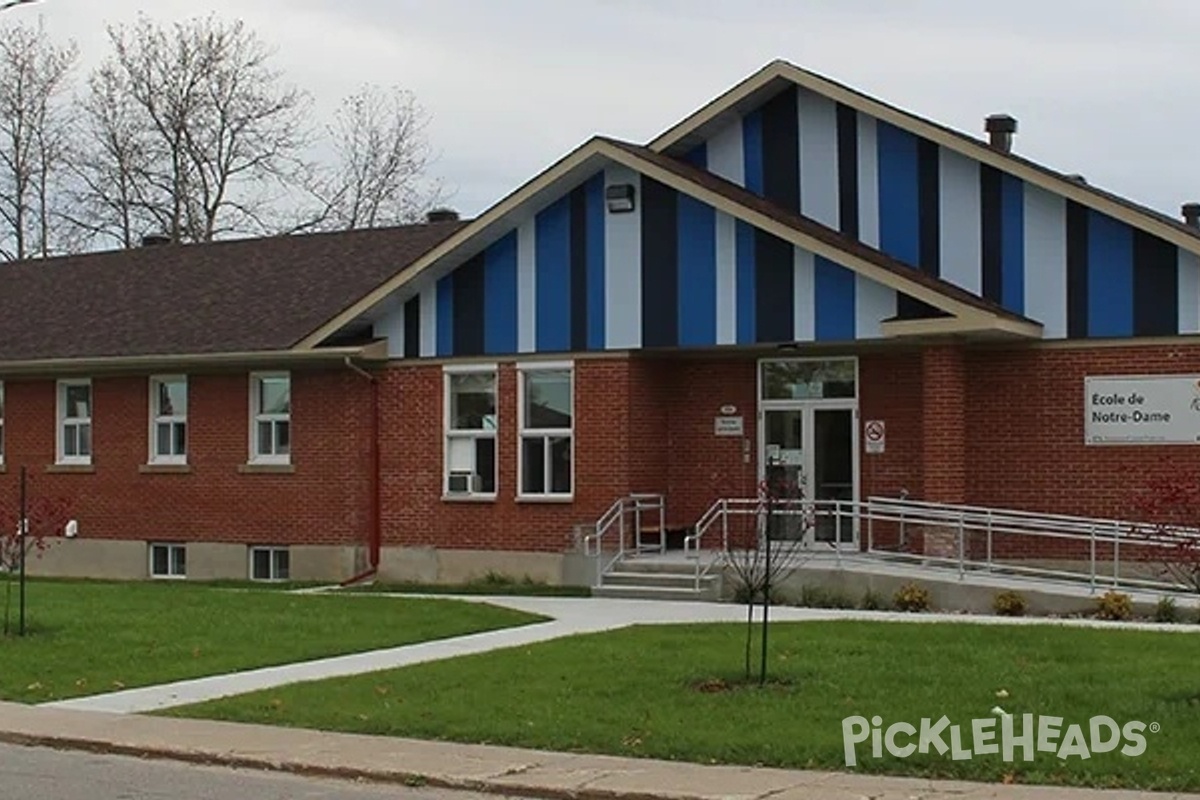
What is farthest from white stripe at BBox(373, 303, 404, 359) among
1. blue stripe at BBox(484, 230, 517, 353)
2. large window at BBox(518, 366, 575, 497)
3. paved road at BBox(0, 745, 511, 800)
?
paved road at BBox(0, 745, 511, 800)

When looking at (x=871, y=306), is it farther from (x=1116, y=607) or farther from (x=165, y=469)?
(x=165, y=469)

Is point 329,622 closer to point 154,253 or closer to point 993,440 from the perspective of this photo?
point 993,440

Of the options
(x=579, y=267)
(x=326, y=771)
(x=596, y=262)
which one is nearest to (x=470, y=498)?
(x=579, y=267)

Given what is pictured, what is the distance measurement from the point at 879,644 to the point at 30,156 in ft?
154

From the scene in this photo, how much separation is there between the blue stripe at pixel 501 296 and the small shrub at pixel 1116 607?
9503 millimetres

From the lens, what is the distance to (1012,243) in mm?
24031

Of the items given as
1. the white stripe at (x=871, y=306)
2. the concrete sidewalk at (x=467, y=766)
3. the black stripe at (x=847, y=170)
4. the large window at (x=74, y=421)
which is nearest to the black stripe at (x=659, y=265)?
the black stripe at (x=847, y=170)

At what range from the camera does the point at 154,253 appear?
3616 centimetres

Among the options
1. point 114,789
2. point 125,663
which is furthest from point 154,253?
point 114,789

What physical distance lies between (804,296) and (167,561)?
12.1 meters

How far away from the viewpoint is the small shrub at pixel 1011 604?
69.5 ft

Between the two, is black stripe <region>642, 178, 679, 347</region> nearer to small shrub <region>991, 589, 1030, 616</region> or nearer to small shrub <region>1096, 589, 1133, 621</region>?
small shrub <region>991, 589, 1030, 616</region>

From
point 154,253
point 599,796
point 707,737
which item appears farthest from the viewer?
point 154,253

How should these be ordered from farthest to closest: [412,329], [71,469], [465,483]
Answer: [71,469] < [412,329] < [465,483]
